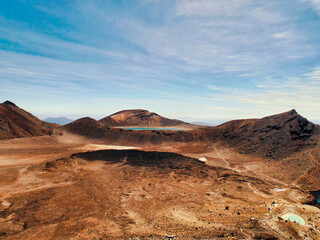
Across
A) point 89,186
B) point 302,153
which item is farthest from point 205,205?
point 302,153

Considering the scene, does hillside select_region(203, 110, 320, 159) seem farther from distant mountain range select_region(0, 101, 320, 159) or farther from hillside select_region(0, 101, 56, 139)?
hillside select_region(0, 101, 56, 139)

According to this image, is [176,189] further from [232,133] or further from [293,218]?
[232,133]

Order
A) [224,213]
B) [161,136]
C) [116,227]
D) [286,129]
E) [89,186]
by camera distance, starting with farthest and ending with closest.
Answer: [161,136] → [286,129] → [89,186] → [224,213] → [116,227]

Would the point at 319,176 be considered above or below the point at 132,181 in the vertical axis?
above

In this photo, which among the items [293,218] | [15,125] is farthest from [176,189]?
[15,125]

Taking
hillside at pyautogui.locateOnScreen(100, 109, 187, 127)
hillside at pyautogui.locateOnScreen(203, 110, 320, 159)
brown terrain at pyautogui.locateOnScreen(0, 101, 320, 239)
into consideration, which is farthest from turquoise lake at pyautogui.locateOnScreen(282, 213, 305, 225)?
hillside at pyautogui.locateOnScreen(100, 109, 187, 127)

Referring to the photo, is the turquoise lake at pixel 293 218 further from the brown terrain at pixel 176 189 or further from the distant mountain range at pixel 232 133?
the distant mountain range at pixel 232 133

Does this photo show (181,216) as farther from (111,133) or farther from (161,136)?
(111,133)
